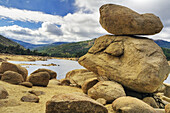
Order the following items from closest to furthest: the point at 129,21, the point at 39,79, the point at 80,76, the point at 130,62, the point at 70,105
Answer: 1. the point at 70,105
2. the point at 130,62
3. the point at 129,21
4. the point at 39,79
5. the point at 80,76

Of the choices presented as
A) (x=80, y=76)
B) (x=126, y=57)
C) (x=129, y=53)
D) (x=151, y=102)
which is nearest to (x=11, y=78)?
A: (x=80, y=76)

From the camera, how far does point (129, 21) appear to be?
39.4 ft

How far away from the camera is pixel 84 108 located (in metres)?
5.46

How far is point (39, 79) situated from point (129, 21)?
1094 cm

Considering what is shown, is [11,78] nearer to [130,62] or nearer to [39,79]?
[39,79]

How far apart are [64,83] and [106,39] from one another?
910 centimetres

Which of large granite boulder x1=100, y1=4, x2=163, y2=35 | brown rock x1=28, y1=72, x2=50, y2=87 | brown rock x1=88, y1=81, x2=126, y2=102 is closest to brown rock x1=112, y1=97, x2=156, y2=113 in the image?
brown rock x1=88, y1=81, x2=126, y2=102

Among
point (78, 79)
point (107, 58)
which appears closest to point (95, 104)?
point (107, 58)

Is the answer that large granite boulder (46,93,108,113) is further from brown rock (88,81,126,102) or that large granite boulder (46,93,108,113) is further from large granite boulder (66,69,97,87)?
large granite boulder (66,69,97,87)

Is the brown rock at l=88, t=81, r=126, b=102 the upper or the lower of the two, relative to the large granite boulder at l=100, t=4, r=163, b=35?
lower

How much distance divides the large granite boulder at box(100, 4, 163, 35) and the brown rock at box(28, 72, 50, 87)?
8.79m

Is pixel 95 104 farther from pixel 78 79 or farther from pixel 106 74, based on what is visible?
pixel 78 79

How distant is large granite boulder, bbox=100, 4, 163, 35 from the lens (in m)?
12.0

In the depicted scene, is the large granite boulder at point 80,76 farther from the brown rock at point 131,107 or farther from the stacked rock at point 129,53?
the brown rock at point 131,107
